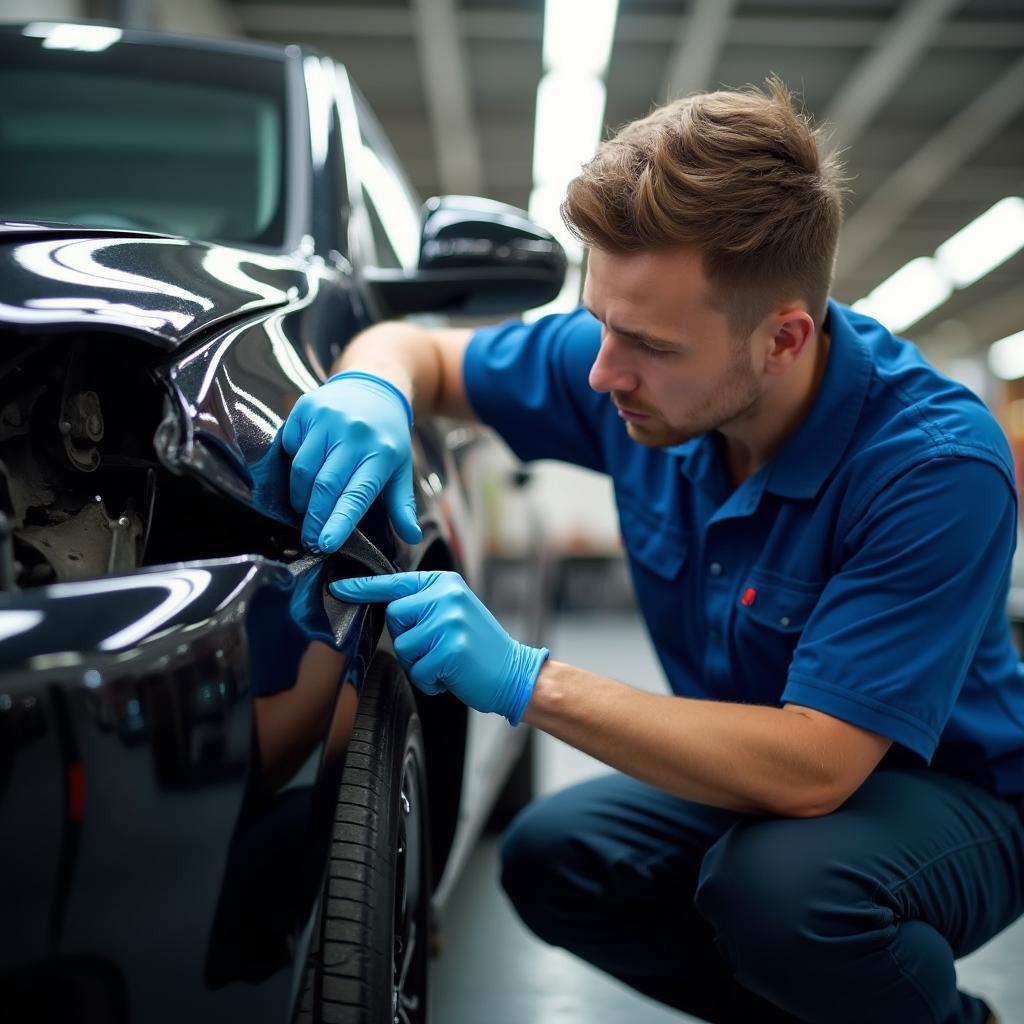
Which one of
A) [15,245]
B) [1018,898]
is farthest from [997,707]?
[15,245]

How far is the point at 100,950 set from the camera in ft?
2.07

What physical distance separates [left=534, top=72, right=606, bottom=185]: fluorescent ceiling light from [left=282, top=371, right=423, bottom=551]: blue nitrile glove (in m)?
5.64

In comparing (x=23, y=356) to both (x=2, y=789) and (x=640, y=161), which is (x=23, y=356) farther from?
(x=640, y=161)

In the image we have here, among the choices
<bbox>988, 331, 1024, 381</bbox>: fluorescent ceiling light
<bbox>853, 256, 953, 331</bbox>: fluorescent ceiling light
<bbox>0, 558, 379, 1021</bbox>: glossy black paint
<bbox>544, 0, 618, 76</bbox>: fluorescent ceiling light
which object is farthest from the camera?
<bbox>988, 331, 1024, 381</bbox>: fluorescent ceiling light

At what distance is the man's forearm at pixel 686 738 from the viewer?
3.78 feet

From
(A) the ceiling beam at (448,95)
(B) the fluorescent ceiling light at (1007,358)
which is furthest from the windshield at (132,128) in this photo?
(B) the fluorescent ceiling light at (1007,358)

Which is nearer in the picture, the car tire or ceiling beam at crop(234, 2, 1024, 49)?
the car tire

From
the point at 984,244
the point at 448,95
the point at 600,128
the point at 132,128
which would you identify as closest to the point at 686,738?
the point at 132,128

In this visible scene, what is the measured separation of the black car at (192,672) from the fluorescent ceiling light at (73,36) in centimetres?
63

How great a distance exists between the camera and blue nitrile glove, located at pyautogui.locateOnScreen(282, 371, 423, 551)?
35.6 inches

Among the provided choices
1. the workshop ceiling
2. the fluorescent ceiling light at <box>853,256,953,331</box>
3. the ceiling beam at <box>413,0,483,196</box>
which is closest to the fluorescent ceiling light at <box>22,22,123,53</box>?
the workshop ceiling

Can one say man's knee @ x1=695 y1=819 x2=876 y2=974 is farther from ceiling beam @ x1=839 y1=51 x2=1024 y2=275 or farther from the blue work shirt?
ceiling beam @ x1=839 y1=51 x2=1024 y2=275

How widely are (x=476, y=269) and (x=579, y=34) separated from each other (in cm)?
482

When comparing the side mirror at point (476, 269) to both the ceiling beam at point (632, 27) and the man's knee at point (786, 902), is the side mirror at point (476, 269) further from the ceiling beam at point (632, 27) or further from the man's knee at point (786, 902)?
the ceiling beam at point (632, 27)
